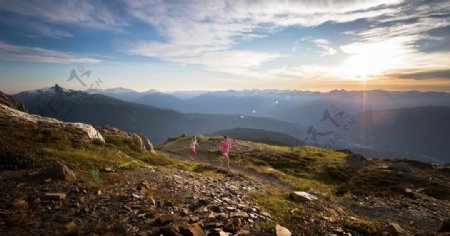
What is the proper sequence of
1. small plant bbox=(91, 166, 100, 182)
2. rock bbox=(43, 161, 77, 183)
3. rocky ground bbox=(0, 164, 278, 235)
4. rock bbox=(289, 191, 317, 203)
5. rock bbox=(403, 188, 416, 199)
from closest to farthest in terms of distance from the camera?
rocky ground bbox=(0, 164, 278, 235) → rock bbox=(43, 161, 77, 183) → small plant bbox=(91, 166, 100, 182) → rock bbox=(289, 191, 317, 203) → rock bbox=(403, 188, 416, 199)

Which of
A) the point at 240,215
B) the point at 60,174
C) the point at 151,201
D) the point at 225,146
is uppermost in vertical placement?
the point at 60,174

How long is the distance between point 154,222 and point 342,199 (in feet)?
67.4

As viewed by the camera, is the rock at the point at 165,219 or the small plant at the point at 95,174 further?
the small plant at the point at 95,174

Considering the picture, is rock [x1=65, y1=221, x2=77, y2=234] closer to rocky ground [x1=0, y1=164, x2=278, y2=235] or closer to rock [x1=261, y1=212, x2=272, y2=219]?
rocky ground [x1=0, y1=164, x2=278, y2=235]

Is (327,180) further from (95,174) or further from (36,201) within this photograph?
(36,201)

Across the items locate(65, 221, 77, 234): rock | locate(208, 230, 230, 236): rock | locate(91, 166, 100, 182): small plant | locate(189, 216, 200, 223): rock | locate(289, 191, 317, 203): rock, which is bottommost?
locate(289, 191, 317, 203): rock

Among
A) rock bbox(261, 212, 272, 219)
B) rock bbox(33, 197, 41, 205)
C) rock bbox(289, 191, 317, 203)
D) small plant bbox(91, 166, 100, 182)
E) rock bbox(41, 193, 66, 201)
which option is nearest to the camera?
rock bbox(33, 197, 41, 205)

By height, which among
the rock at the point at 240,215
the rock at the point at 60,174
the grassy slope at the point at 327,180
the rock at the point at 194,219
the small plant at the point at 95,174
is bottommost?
the grassy slope at the point at 327,180

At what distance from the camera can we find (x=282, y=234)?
1397 centimetres

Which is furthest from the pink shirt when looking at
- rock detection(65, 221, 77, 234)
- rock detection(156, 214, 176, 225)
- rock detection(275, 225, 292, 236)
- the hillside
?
rock detection(65, 221, 77, 234)

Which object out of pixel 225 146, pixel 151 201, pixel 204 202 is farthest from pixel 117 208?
pixel 225 146

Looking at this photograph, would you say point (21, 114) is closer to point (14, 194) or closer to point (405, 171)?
point (14, 194)

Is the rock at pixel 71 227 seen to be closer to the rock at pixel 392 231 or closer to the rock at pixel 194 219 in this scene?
the rock at pixel 194 219

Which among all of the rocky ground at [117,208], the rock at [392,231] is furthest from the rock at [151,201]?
the rock at [392,231]
